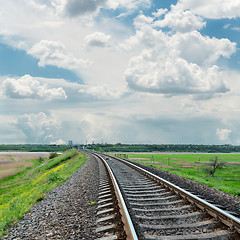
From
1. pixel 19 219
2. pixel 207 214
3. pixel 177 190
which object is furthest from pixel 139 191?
pixel 19 219

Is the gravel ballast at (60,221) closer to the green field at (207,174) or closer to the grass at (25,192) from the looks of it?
the grass at (25,192)

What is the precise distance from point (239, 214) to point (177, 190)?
2560 mm

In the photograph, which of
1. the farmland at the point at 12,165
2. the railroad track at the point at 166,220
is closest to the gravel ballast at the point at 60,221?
the railroad track at the point at 166,220

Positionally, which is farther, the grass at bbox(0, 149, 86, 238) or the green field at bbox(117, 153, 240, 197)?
the green field at bbox(117, 153, 240, 197)

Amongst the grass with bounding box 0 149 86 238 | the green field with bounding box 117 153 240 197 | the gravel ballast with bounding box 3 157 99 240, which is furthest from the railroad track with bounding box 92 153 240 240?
the green field with bounding box 117 153 240 197

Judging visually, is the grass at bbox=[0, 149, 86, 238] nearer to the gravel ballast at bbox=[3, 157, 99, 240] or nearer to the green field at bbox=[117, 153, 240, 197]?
the gravel ballast at bbox=[3, 157, 99, 240]

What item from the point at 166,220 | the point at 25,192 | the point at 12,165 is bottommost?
the point at 12,165

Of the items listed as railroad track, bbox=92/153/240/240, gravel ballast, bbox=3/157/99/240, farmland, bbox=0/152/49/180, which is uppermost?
railroad track, bbox=92/153/240/240

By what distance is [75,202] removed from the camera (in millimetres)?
8625

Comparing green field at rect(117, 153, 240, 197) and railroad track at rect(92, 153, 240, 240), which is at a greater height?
railroad track at rect(92, 153, 240, 240)

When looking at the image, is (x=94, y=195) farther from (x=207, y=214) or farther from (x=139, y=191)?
(x=207, y=214)

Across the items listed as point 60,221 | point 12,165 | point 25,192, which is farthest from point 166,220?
point 12,165

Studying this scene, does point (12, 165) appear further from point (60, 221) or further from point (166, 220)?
point (166, 220)

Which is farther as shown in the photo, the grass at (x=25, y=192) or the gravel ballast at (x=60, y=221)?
the grass at (x=25, y=192)
